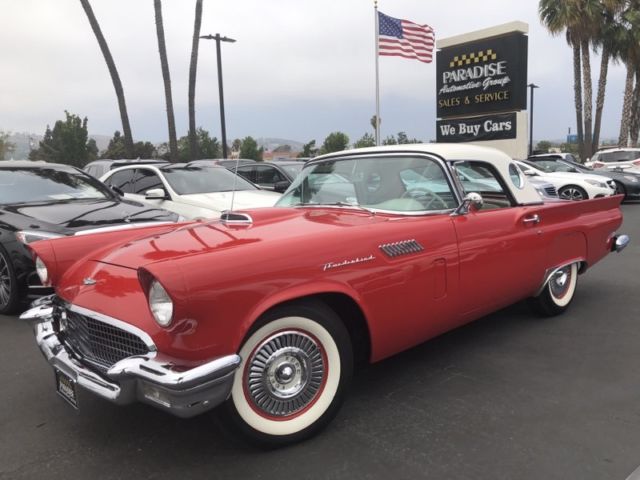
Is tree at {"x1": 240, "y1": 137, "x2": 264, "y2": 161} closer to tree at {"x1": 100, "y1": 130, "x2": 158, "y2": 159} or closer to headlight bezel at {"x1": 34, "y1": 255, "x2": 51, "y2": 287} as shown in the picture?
tree at {"x1": 100, "y1": 130, "x2": 158, "y2": 159}

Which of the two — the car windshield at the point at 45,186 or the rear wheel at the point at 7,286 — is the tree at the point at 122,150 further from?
the rear wheel at the point at 7,286

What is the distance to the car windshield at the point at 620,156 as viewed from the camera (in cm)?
1752

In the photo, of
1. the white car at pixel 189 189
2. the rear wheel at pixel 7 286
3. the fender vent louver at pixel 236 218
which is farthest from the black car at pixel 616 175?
the rear wheel at pixel 7 286

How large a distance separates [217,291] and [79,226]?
3.35 m

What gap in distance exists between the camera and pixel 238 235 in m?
2.80

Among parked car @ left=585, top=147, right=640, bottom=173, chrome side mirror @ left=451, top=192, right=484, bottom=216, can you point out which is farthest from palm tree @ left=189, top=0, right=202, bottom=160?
chrome side mirror @ left=451, top=192, right=484, bottom=216

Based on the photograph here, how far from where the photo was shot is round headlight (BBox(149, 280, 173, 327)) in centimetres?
222

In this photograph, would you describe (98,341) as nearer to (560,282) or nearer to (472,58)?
(560,282)

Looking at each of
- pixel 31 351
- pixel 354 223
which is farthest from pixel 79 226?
pixel 354 223

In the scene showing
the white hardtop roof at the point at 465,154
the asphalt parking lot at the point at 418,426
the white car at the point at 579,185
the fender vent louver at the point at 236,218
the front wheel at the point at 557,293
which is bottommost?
the asphalt parking lot at the point at 418,426

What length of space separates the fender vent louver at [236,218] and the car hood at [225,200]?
3528mm

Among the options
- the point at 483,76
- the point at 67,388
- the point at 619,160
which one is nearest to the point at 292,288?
the point at 67,388

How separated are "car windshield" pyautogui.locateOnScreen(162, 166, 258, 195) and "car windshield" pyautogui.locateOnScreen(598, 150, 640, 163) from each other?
1478 centimetres

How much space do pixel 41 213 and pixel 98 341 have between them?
129 inches
